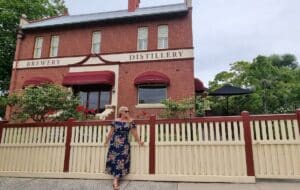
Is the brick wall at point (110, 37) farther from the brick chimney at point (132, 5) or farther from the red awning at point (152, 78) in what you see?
the brick chimney at point (132, 5)

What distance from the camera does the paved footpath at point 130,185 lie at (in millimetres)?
5566

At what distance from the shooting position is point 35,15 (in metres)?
23.0

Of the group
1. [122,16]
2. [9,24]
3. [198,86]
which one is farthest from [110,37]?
[9,24]

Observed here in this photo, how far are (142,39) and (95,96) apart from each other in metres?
4.78

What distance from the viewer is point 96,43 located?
16.8m

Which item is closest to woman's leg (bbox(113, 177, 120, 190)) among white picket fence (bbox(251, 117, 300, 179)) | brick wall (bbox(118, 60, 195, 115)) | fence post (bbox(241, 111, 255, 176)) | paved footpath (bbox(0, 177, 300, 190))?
paved footpath (bbox(0, 177, 300, 190))

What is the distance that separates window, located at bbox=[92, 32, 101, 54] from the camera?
54.5 feet

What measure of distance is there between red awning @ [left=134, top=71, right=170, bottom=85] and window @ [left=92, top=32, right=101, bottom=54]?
12.6 ft

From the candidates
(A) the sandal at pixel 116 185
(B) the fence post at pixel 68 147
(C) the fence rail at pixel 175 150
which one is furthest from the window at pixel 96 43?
(A) the sandal at pixel 116 185

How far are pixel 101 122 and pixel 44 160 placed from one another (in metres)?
1.98

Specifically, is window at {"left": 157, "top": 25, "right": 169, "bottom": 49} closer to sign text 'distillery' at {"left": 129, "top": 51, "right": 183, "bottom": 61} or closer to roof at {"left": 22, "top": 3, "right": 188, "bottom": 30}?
sign text 'distillery' at {"left": 129, "top": 51, "right": 183, "bottom": 61}

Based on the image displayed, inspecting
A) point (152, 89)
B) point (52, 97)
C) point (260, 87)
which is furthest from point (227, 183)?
point (260, 87)

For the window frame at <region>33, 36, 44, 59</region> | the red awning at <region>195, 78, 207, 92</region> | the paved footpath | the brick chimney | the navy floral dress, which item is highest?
the brick chimney

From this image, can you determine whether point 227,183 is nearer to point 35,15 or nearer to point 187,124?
point 187,124
